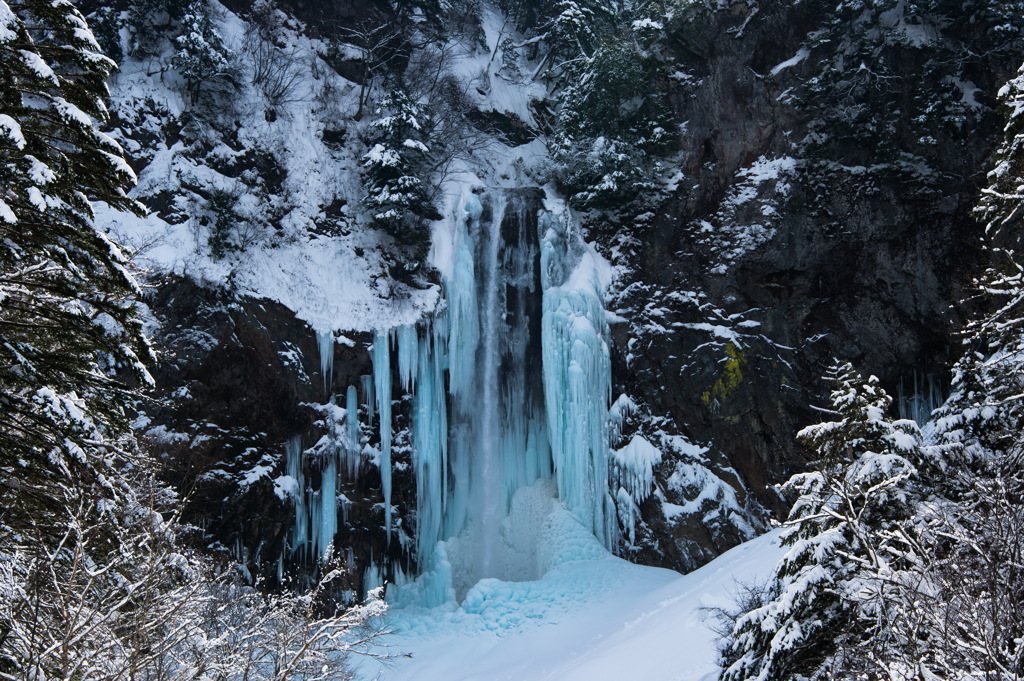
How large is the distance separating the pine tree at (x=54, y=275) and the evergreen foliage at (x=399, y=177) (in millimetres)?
10100

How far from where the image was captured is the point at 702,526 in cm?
1397

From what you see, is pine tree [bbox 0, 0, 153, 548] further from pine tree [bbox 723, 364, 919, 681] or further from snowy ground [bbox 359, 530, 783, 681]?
snowy ground [bbox 359, 530, 783, 681]

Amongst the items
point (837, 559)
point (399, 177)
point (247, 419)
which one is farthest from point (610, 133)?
point (837, 559)

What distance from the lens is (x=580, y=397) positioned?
1432 cm

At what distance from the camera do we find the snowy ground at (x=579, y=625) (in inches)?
378

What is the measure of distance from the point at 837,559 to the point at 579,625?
7.55 m

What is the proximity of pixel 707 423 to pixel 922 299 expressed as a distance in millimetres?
5393

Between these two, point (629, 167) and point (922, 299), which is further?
point (629, 167)

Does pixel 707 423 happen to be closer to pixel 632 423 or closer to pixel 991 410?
pixel 632 423

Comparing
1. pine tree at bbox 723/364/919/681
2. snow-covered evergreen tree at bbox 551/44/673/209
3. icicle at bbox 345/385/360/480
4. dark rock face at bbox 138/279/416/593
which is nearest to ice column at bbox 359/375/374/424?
dark rock face at bbox 138/279/416/593

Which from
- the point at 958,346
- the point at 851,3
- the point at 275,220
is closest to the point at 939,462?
the point at 958,346

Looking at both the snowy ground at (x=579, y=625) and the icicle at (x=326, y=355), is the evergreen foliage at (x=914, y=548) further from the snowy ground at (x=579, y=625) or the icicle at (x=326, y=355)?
the icicle at (x=326, y=355)

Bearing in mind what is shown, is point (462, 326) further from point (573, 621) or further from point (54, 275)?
point (54, 275)

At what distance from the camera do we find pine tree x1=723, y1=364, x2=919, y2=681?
5.05 metres
